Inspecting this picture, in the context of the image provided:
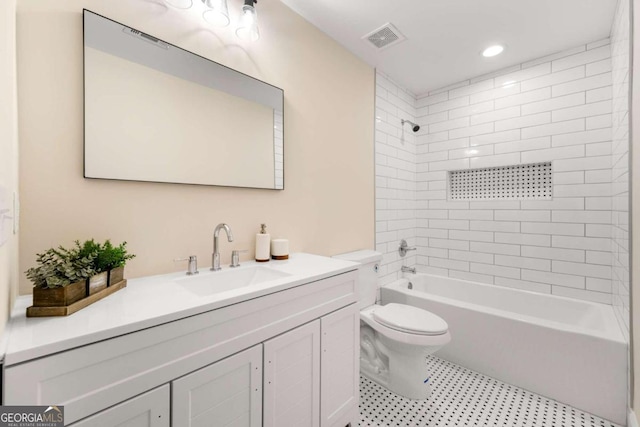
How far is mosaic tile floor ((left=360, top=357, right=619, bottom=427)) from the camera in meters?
1.55

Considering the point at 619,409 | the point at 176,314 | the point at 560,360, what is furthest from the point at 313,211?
the point at 619,409

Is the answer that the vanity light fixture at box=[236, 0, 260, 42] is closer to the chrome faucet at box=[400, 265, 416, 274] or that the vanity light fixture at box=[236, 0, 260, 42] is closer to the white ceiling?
the white ceiling

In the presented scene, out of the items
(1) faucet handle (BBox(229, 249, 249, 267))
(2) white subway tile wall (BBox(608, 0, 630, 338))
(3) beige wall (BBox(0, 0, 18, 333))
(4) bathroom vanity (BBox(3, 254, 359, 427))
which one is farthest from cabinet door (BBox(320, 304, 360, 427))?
(2) white subway tile wall (BBox(608, 0, 630, 338))

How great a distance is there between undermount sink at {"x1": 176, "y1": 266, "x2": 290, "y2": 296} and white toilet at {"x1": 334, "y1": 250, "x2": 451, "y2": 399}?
673mm

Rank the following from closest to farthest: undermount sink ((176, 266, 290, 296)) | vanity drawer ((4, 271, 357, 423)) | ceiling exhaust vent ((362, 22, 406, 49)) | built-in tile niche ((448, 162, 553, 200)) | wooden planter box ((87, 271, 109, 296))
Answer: vanity drawer ((4, 271, 357, 423)) < wooden planter box ((87, 271, 109, 296)) < undermount sink ((176, 266, 290, 296)) < ceiling exhaust vent ((362, 22, 406, 49)) < built-in tile niche ((448, 162, 553, 200))

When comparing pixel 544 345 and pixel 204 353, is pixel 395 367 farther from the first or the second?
pixel 204 353

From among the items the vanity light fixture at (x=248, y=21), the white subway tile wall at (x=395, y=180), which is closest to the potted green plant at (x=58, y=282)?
the vanity light fixture at (x=248, y=21)

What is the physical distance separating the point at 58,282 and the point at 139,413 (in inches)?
17.2

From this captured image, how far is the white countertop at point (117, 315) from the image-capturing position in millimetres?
627

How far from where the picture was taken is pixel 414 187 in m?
3.09

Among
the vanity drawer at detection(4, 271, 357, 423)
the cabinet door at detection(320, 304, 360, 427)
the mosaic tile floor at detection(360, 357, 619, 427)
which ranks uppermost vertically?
the vanity drawer at detection(4, 271, 357, 423)

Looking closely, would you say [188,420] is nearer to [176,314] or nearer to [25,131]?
[176,314]

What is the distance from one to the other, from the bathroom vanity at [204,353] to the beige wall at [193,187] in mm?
245

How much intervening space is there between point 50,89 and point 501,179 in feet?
10.5
